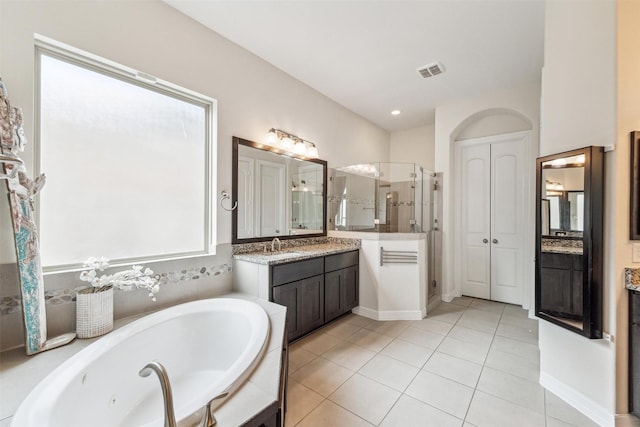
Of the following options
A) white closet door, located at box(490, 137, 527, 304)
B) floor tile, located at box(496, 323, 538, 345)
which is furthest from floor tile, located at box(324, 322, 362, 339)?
white closet door, located at box(490, 137, 527, 304)

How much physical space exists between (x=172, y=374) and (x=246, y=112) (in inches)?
92.0

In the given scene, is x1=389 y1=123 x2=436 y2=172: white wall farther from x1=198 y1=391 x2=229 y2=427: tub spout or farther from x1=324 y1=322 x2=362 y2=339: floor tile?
x1=198 y1=391 x2=229 y2=427: tub spout

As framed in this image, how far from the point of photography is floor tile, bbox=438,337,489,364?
7.64ft

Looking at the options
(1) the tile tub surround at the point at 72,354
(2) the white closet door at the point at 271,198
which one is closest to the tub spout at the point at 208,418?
(1) the tile tub surround at the point at 72,354

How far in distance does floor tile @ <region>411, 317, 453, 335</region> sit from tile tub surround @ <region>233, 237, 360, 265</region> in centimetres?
112

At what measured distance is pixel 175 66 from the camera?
2182 mm

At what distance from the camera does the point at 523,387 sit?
192cm

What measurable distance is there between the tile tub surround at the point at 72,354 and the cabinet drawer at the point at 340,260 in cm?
129

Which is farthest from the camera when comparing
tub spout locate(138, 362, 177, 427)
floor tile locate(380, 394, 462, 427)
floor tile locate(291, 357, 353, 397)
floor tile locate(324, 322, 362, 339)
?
floor tile locate(324, 322, 362, 339)

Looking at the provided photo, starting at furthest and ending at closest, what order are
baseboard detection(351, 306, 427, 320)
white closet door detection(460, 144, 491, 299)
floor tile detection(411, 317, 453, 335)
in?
1. white closet door detection(460, 144, 491, 299)
2. baseboard detection(351, 306, 427, 320)
3. floor tile detection(411, 317, 453, 335)

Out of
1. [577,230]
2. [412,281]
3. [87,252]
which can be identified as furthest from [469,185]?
[87,252]

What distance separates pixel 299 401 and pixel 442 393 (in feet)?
3.30

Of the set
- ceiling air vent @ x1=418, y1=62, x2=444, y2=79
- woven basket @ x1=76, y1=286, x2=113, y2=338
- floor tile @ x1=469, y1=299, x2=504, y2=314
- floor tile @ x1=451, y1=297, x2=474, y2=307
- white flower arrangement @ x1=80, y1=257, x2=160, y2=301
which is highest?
ceiling air vent @ x1=418, y1=62, x2=444, y2=79

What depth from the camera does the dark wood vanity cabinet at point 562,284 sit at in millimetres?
1765
